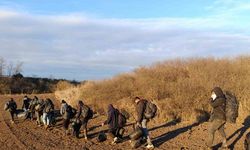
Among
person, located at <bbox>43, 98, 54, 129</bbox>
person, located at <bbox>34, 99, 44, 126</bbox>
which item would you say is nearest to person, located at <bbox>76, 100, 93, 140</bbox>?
person, located at <bbox>43, 98, 54, 129</bbox>

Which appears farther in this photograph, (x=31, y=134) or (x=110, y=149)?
(x=31, y=134)

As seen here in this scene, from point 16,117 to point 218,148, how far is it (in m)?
15.8

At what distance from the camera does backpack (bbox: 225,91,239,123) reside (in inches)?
963

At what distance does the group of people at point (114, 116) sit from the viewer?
54.8 feet

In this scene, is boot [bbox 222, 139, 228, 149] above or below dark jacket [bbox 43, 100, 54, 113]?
below

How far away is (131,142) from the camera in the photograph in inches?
754

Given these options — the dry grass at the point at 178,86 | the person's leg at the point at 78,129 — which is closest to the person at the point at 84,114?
the person's leg at the point at 78,129

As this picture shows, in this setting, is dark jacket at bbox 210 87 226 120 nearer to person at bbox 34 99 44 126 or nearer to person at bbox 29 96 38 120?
person at bbox 34 99 44 126

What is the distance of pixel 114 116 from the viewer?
66.4 ft

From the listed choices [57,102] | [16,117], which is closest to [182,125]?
[16,117]

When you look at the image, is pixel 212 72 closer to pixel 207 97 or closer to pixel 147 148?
pixel 207 97

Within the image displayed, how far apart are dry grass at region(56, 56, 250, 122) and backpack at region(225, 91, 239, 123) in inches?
25.9

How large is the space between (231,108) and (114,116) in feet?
24.9

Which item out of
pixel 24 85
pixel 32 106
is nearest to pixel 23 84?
pixel 24 85
